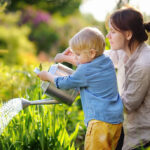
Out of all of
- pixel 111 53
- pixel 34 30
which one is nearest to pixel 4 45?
pixel 34 30

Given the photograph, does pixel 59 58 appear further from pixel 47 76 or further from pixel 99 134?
pixel 99 134

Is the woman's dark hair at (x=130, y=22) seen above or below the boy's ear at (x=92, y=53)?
above

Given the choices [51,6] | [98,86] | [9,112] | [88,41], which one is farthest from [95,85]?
[51,6]

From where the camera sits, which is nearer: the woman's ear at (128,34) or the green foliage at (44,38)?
the woman's ear at (128,34)

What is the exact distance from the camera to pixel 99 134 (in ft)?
6.15

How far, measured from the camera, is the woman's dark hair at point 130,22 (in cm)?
203

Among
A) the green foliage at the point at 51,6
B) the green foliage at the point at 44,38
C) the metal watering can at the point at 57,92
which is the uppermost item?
the green foliage at the point at 51,6

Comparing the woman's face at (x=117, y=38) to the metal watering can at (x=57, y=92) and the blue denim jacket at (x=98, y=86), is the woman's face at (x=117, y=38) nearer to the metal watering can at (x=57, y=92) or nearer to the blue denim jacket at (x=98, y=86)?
the blue denim jacket at (x=98, y=86)

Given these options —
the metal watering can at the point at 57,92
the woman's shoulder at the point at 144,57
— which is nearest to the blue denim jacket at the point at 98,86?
the metal watering can at the point at 57,92

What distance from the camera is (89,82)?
6.12 feet

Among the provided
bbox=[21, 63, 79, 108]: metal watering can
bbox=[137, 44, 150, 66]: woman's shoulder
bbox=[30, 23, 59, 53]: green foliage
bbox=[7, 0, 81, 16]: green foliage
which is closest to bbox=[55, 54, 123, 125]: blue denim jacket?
bbox=[21, 63, 79, 108]: metal watering can

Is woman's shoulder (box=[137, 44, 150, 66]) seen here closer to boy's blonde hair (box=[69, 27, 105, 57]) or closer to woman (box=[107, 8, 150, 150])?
woman (box=[107, 8, 150, 150])

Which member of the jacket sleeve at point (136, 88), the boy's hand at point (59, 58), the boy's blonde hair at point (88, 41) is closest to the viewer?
the boy's blonde hair at point (88, 41)

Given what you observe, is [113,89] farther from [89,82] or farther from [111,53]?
[111,53]
